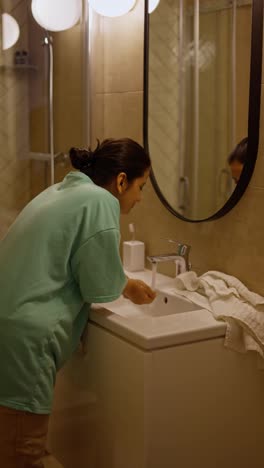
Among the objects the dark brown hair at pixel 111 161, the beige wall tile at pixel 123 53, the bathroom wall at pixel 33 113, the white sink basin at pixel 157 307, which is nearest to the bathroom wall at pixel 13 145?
the bathroom wall at pixel 33 113

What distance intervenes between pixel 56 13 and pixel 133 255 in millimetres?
996

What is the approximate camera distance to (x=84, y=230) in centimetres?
149

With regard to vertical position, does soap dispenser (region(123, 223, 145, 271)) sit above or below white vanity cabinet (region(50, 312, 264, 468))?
above

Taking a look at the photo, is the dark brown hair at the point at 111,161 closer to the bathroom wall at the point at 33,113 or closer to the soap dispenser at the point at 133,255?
the soap dispenser at the point at 133,255

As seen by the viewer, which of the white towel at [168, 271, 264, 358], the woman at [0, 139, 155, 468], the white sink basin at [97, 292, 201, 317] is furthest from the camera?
the white sink basin at [97, 292, 201, 317]

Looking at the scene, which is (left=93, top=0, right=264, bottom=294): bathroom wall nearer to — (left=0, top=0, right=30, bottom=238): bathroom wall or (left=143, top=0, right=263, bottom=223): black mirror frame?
(left=143, top=0, right=263, bottom=223): black mirror frame

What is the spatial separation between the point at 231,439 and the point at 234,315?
1.13ft

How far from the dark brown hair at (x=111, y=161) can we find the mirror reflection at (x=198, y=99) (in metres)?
0.29

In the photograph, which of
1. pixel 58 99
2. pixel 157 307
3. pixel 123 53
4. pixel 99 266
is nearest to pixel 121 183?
pixel 99 266

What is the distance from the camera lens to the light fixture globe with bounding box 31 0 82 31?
7.82ft

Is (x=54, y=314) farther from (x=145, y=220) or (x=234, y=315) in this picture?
(x=145, y=220)

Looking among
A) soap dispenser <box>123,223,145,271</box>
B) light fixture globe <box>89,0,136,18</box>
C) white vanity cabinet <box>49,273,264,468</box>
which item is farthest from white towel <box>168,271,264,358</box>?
light fixture globe <box>89,0,136,18</box>

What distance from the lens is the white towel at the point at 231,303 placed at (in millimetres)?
1598

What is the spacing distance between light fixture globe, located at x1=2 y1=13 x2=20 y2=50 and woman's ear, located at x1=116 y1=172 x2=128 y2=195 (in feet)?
3.48
